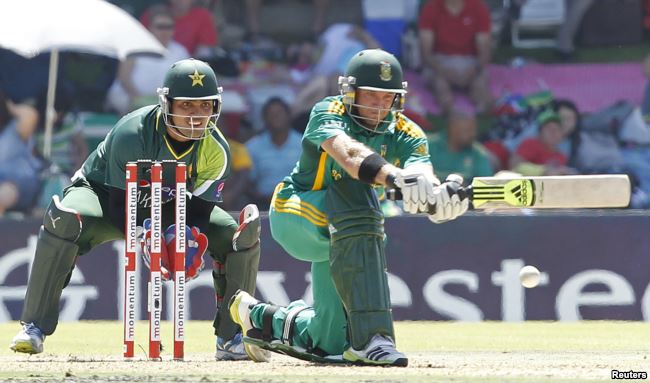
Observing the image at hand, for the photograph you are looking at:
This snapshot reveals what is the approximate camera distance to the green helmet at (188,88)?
7.56 metres

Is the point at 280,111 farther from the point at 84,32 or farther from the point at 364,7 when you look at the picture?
the point at 84,32

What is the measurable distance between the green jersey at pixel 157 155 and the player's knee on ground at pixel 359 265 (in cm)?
120

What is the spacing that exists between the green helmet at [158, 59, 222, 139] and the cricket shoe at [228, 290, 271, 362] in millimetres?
925

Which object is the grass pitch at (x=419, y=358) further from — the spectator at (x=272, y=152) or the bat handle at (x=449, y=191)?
the spectator at (x=272, y=152)

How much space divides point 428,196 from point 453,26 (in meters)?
8.60

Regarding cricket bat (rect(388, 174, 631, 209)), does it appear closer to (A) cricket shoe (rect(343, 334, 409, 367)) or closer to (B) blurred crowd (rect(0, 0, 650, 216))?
(A) cricket shoe (rect(343, 334, 409, 367))

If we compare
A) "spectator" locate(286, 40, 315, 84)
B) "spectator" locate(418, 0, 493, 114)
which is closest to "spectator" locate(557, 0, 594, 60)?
"spectator" locate(418, 0, 493, 114)

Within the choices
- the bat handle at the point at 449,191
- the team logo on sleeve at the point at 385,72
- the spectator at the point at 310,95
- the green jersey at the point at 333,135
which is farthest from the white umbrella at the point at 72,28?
the bat handle at the point at 449,191

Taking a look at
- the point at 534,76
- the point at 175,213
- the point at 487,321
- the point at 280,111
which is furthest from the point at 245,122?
the point at 175,213

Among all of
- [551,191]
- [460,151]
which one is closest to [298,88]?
[460,151]

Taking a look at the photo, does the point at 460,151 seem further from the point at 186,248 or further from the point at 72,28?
the point at 186,248

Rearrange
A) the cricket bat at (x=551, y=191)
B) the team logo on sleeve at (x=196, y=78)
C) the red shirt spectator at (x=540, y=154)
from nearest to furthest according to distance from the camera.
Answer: the cricket bat at (x=551, y=191)
the team logo on sleeve at (x=196, y=78)
the red shirt spectator at (x=540, y=154)

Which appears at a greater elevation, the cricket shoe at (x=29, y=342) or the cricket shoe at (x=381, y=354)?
the cricket shoe at (x=381, y=354)

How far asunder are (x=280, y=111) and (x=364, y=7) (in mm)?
1548
